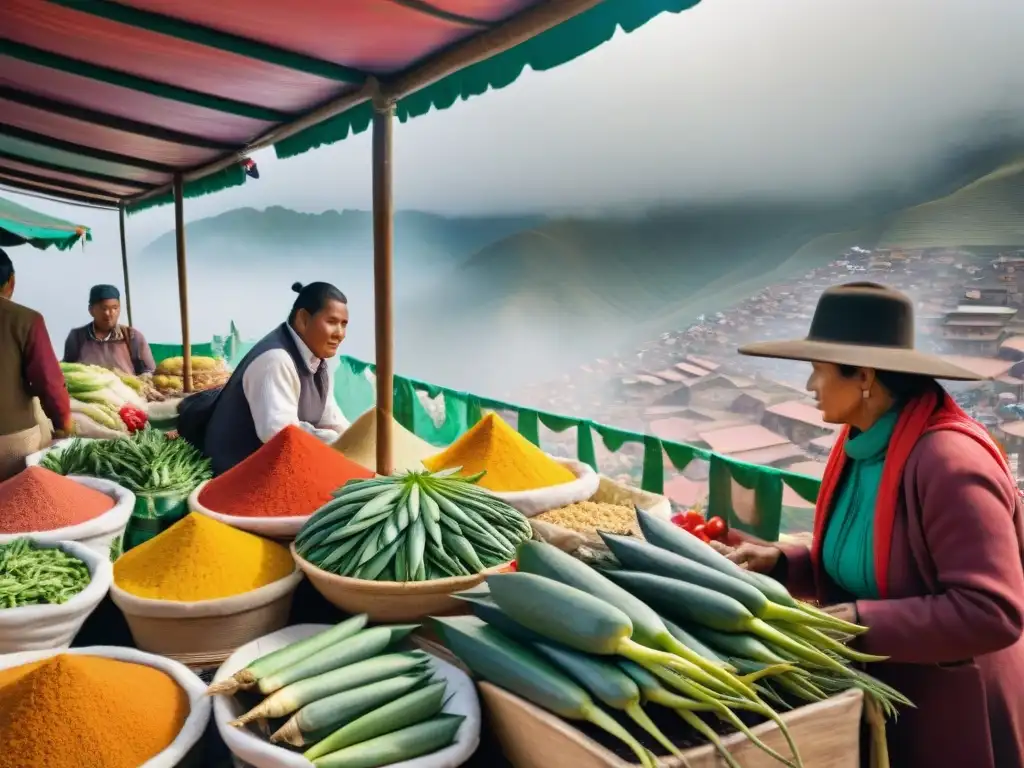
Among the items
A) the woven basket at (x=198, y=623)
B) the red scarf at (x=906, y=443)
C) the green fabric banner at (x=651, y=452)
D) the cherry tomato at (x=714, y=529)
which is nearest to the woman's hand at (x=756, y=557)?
the red scarf at (x=906, y=443)

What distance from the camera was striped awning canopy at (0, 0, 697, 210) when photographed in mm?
1652

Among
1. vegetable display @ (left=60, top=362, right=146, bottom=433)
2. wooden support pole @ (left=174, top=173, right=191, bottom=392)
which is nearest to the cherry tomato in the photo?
vegetable display @ (left=60, top=362, right=146, bottom=433)

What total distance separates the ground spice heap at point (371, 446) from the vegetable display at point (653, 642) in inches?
54.0

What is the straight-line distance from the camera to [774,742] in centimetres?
81

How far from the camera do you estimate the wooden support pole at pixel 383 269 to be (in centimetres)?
221

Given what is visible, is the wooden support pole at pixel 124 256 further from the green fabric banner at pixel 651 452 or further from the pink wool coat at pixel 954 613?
the pink wool coat at pixel 954 613

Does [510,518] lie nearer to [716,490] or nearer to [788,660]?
[788,660]

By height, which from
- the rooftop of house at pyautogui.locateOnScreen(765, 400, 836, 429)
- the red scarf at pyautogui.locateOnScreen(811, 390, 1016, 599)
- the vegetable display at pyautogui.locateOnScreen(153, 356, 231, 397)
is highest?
the red scarf at pyautogui.locateOnScreen(811, 390, 1016, 599)

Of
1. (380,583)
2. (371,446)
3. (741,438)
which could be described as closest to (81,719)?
(380,583)

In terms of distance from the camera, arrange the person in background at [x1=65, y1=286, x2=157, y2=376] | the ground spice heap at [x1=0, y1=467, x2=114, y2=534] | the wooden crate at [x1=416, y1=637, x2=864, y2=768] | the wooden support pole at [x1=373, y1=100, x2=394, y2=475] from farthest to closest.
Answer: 1. the person in background at [x1=65, y1=286, x2=157, y2=376]
2. the wooden support pole at [x1=373, y1=100, x2=394, y2=475]
3. the ground spice heap at [x1=0, y1=467, x2=114, y2=534]
4. the wooden crate at [x1=416, y1=637, x2=864, y2=768]

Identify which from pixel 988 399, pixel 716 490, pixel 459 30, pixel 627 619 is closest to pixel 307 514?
pixel 627 619

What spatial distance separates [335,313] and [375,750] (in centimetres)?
193

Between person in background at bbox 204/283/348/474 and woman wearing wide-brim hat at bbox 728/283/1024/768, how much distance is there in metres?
1.64

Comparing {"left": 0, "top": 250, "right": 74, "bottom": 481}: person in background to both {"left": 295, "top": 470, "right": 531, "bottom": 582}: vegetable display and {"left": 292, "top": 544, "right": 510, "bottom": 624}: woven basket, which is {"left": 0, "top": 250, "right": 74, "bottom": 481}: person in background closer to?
{"left": 295, "top": 470, "right": 531, "bottom": 582}: vegetable display
